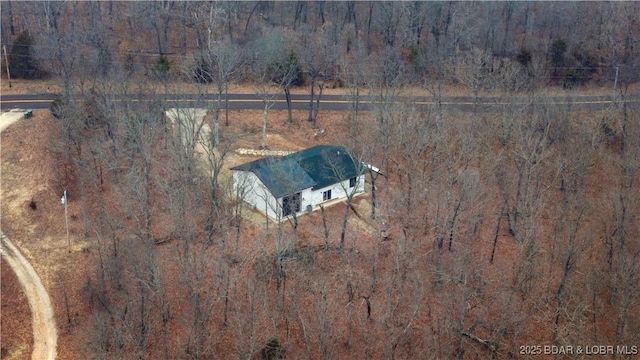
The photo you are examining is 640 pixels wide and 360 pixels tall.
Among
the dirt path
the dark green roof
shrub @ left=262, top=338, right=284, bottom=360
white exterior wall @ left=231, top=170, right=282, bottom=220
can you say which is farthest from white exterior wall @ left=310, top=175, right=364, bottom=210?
the dirt path

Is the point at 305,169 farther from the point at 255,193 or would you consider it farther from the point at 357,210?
the point at 357,210

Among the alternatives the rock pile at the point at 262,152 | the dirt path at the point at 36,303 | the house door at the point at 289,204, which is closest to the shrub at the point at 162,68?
the rock pile at the point at 262,152

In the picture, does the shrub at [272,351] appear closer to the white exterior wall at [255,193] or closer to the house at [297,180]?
the house at [297,180]

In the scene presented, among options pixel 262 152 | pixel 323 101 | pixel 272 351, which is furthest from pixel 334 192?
pixel 323 101

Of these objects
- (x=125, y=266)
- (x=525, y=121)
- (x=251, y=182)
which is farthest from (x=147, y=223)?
(x=525, y=121)

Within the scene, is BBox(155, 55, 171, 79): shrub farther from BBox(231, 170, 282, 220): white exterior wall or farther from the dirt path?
the dirt path
